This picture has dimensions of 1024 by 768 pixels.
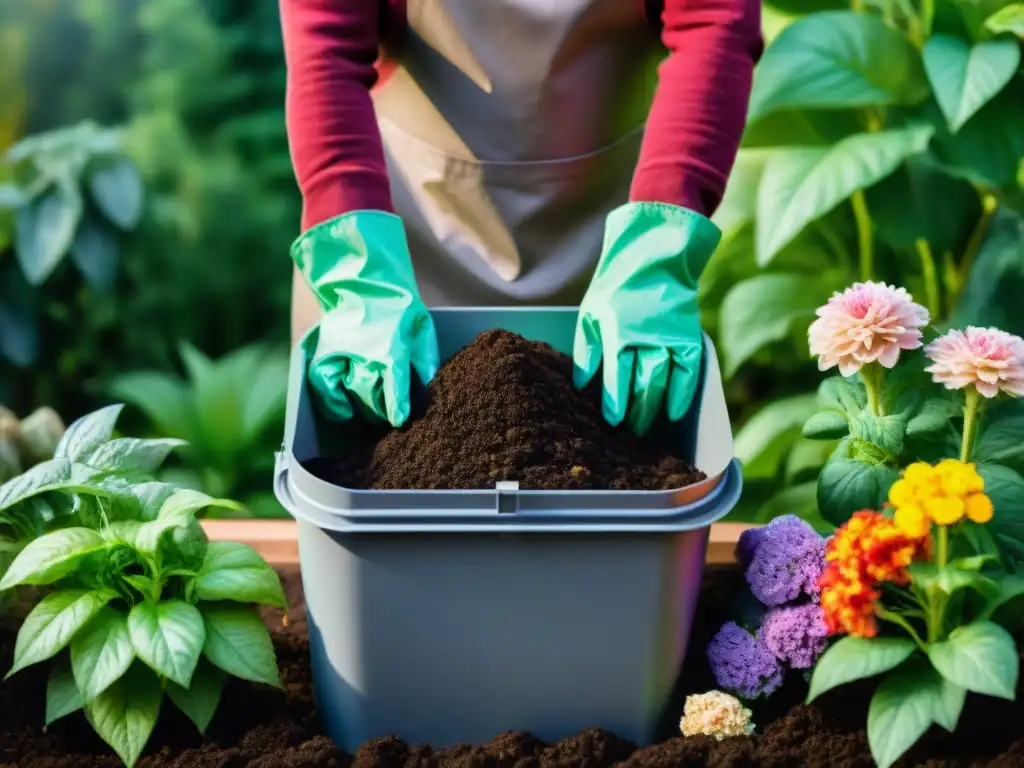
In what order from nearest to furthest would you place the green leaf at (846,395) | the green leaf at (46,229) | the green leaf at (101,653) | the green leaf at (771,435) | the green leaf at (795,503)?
the green leaf at (101,653) → the green leaf at (846,395) → the green leaf at (795,503) → the green leaf at (771,435) → the green leaf at (46,229)

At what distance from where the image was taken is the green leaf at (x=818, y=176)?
2119 millimetres

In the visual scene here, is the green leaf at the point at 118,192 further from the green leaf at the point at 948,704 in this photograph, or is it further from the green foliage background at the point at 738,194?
the green leaf at the point at 948,704

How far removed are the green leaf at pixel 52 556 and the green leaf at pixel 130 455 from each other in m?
0.14

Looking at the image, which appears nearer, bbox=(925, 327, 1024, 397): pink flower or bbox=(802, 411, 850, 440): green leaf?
bbox=(925, 327, 1024, 397): pink flower

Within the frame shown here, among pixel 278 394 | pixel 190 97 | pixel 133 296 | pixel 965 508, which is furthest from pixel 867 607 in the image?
pixel 190 97

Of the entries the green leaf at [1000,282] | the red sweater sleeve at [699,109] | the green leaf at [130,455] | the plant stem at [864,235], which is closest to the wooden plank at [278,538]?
the green leaf at [130,455]

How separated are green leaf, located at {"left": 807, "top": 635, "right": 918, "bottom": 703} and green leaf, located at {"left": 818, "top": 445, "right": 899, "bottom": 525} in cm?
18

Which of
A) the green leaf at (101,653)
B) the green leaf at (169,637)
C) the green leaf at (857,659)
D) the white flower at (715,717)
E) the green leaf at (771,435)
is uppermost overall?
the green leaf at (857,659)

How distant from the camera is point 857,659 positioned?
1.20m

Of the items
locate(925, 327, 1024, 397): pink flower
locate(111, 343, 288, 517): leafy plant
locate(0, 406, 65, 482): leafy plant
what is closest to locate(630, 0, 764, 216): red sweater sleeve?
locate(925, 327, 1024, 397): pink flower

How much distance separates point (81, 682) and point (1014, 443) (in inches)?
38.8

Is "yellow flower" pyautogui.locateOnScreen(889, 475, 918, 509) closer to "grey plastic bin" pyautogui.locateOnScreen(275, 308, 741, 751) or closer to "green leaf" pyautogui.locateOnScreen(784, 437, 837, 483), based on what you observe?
"grey plastic bin" pyautogui.locateOnScreen(275, 308, 741, 751)

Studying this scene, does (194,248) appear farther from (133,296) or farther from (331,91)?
(331,91)

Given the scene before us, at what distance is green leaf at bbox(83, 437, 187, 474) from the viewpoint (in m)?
1.45
